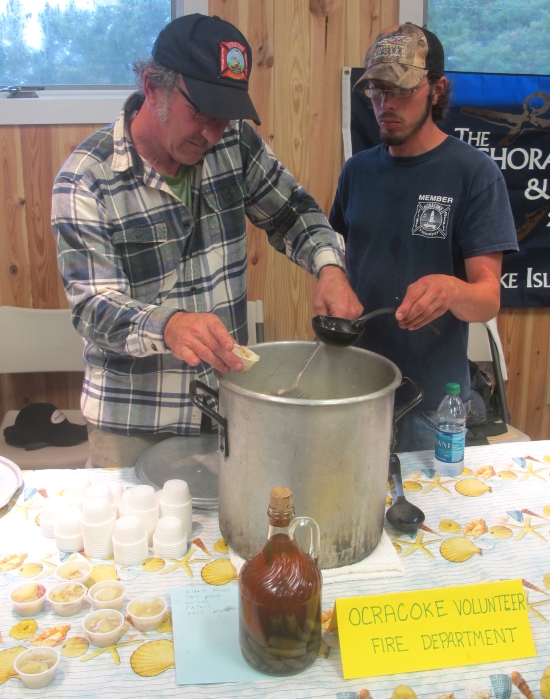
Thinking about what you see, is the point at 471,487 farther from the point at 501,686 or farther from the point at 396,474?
the point at 501,686

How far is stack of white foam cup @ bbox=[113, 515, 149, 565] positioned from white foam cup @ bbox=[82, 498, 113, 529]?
25mm

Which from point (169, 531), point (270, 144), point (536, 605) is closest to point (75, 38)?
point (270, 144)

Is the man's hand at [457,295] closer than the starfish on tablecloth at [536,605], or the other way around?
the starfish on tablecloth at [536,605]

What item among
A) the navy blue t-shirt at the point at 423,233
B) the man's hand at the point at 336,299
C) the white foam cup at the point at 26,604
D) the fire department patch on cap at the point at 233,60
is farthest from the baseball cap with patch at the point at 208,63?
the white foam cup at the point at 26,604

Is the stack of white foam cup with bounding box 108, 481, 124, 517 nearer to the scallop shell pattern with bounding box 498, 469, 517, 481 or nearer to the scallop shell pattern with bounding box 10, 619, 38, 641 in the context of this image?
the scallop shell pattern with bounding box 10, 619, 38, 641

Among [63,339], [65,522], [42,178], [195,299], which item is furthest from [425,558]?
[42,178]

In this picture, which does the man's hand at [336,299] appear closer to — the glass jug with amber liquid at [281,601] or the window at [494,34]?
the glass jug with amber liquid at [281,601]

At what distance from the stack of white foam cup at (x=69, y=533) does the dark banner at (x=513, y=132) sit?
187cm

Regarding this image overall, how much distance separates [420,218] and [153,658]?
45.7 inches

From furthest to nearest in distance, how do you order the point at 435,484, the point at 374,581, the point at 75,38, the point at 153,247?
the point at 75,38, the point at 153,247, the point at 435,484, the point at 374,581

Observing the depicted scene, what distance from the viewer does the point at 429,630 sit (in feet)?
2.71

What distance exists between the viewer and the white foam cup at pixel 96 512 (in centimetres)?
101

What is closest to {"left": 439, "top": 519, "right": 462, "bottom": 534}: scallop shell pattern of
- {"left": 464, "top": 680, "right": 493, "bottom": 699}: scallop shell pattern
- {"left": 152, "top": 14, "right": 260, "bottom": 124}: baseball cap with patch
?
{"left": 464, "top": 680, "right": 493, "bottom": 699}: scallop shell pattern

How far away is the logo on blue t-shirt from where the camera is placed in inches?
60.2
